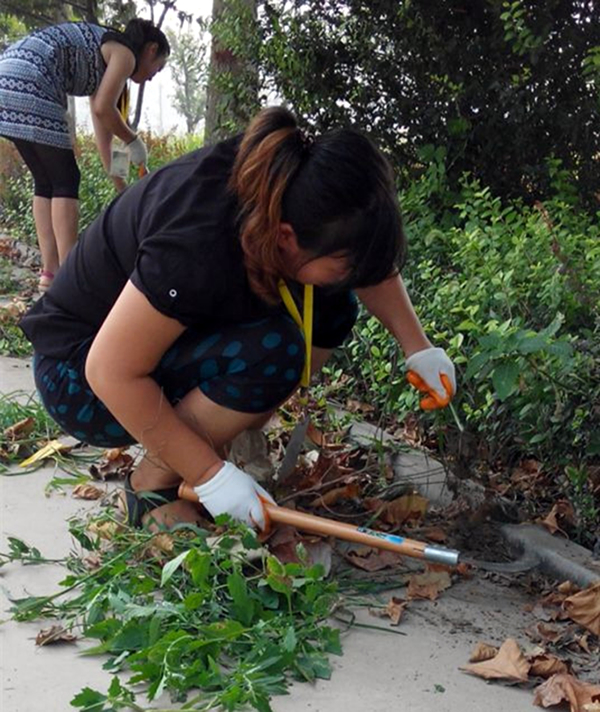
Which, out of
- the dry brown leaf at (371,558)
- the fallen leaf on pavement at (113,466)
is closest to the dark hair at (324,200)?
the dry brown leaf at (371,558)

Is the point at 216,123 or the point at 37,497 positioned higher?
the point at 216,123

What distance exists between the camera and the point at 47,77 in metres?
4.53

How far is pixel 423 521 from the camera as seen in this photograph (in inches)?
106

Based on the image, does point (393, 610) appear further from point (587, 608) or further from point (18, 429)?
point (18, 429)

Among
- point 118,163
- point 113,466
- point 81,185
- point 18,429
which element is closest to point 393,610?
point 113,466

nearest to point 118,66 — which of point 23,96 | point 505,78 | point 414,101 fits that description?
point 23,96

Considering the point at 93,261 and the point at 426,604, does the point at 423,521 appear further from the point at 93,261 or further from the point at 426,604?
the point at 93,261

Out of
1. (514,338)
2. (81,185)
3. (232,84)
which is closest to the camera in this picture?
(514,338)

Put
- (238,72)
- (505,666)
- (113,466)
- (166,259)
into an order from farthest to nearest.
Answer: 1. (238,72)
2. (113,466)
3. (166,259)
4. (505,666)

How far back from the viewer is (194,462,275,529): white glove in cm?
220

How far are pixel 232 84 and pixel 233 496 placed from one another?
135 inches

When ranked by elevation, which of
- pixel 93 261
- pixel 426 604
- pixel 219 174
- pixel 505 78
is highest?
pixel 505 78

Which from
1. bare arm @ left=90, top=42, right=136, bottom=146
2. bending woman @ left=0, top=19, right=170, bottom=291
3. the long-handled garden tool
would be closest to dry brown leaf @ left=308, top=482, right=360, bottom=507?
the long-handled garden tool

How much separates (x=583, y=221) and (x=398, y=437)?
100cm
